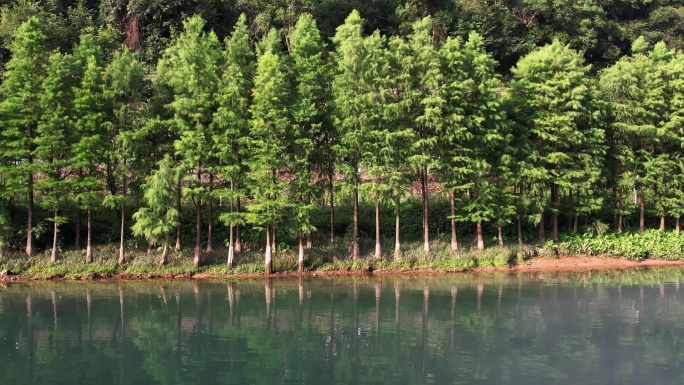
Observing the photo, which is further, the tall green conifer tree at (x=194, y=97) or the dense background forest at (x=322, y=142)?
the dense background forest at (x=322, y=142)

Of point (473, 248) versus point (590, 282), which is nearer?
point (590, 282)

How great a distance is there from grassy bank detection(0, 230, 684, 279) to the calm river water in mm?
1549

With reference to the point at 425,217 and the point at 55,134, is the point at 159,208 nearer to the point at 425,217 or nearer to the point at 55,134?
the point at 55,134

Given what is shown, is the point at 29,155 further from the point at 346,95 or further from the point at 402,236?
the point at 402,236

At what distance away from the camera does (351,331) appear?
24.3m

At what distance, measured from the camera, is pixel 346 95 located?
34.5 metres

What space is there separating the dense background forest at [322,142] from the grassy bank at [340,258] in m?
0.71

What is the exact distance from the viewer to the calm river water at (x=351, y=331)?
19219 millimetres

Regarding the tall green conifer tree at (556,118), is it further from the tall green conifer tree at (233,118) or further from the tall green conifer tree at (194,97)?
the tall green conifer tree at (194,97)

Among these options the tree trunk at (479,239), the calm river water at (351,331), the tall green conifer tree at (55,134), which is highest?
the tall green conifer tree at (55,134)

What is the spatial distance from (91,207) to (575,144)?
28.8m

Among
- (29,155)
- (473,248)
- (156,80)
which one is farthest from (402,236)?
(29,155)

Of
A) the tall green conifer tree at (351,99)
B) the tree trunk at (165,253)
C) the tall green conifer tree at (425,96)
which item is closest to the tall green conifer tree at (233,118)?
the tree trunk at (165,253)

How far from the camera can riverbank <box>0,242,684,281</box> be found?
112 feet
